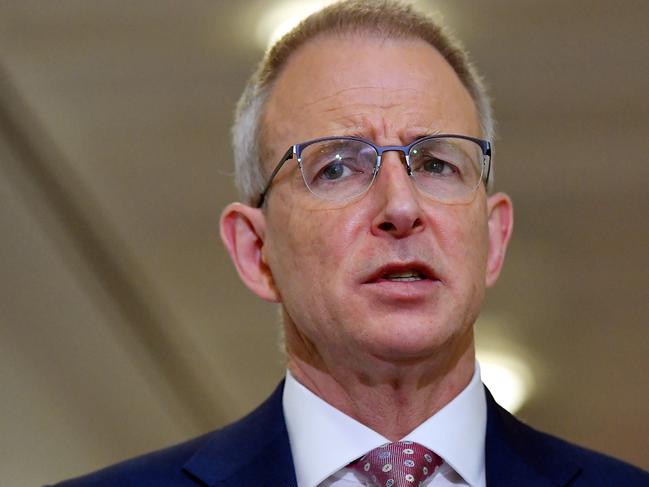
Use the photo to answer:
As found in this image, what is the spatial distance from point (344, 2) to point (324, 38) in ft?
0.35

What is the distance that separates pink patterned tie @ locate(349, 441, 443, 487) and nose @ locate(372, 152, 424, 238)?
31 centimetres

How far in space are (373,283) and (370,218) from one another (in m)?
0.10

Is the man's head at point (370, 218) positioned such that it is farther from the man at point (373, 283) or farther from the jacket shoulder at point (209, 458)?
the jacket shoulder at point (209, 458)

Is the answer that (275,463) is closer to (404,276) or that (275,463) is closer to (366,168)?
(404,276)

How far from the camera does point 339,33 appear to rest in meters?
1.92

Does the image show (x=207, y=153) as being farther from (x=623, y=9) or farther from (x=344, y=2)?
(x=344, y=2)

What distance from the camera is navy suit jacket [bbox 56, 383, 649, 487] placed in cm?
170

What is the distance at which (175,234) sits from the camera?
409cm

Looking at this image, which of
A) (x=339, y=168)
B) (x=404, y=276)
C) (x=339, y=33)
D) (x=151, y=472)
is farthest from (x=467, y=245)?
(x=151, y=472)

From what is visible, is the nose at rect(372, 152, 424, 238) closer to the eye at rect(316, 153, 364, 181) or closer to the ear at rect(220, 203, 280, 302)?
the eye at rect(316, 153, 364, 181)

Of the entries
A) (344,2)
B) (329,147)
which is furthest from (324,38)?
(329,147)

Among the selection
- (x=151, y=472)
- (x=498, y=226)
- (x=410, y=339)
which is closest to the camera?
(x=410, y=339)

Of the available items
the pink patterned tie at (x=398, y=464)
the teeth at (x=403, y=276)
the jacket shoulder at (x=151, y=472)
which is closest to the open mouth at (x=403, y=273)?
the teeth at (x=403, y=276)

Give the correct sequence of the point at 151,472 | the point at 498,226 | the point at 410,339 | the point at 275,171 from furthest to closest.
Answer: the point at 498,226 < the point at 275,171 < the point at 151,472 < the point at 410,339
